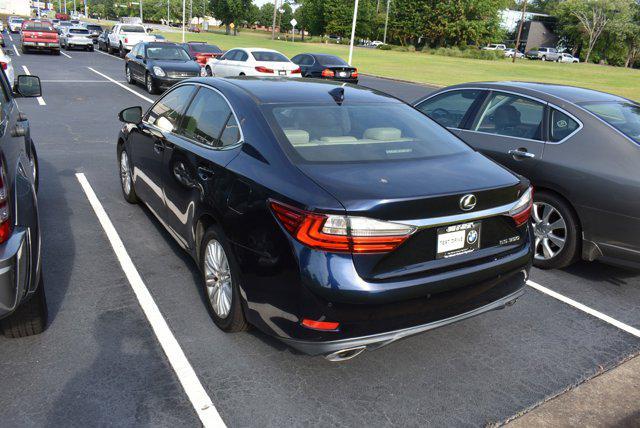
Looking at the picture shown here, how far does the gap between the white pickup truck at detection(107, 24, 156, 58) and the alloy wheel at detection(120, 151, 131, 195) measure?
87.2ft

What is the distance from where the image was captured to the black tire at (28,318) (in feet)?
11.0

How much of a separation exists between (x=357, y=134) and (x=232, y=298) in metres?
1.37

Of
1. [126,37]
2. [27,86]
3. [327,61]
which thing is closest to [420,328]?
[27,86]

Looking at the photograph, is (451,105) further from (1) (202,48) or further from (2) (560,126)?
(1) (202,48)

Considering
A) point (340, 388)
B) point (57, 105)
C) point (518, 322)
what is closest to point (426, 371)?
point (340, 388)

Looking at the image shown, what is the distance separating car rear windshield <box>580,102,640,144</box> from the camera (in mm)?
4754

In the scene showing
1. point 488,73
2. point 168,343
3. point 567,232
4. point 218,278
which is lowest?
point 488,73

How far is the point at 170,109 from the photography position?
15.9 ft

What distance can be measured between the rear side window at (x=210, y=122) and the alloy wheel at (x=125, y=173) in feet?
6.19

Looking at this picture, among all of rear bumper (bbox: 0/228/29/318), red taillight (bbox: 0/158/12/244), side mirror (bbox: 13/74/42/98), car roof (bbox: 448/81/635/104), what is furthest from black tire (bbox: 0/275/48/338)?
car roof (bbox: 448/81/635/104)

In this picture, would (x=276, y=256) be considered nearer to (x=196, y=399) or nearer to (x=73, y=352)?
(x=196, y=399)

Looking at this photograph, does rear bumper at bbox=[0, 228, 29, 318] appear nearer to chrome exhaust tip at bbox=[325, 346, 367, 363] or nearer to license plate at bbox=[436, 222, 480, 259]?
chrome exhaust tip at bbox=[325, 346, 367, 363]

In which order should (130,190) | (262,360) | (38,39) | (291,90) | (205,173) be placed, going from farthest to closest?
(38,39)
(130,190)
(291,90)
(205,173)
(262,360)

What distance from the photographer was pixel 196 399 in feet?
9.71
